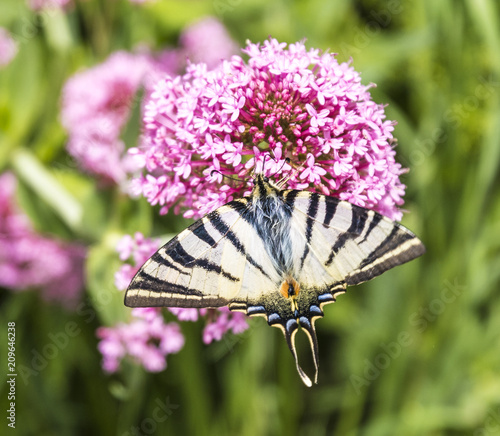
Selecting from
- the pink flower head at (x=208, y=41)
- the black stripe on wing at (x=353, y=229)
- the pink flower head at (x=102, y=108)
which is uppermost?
the pink flower head at (x=208, y=41)

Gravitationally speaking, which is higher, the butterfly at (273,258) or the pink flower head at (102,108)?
the pink flower head at (102,108)

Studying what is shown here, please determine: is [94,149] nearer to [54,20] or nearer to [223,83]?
[54,20]

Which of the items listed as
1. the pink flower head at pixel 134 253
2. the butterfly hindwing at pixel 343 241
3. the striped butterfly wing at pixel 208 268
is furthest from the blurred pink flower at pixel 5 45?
the butterfly hindwing at pixel 343 241

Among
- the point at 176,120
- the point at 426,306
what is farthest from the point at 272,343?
the point at 176,120

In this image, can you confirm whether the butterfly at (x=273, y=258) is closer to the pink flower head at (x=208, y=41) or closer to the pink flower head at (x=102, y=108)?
the pink flower head at (x=102, y=108)

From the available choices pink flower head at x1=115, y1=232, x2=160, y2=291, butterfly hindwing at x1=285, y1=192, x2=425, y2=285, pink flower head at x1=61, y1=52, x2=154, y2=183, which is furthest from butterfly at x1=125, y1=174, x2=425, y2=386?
pink flower head at x1=61, y1=52, x2=154, y2=183

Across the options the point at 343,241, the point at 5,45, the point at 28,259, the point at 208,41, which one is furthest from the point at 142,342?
the point at 5,45
